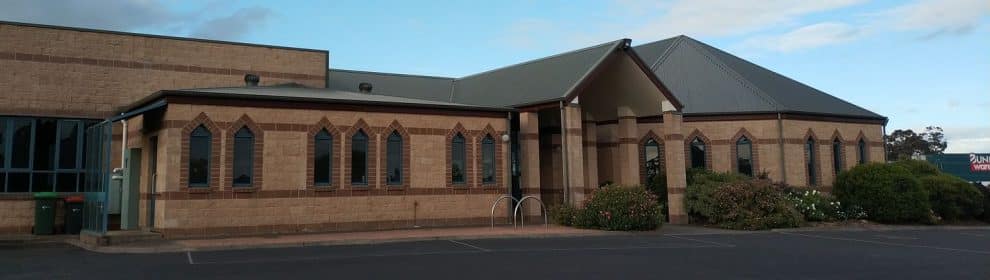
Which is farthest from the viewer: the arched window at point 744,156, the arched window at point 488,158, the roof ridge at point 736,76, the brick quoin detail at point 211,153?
the roof ridge at point 736,76

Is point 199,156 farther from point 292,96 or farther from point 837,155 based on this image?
point 837,155

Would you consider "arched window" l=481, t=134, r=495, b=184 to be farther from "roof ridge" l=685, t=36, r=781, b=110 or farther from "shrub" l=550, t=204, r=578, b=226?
"roof ridge" l=685, t=36, r=781, b=110

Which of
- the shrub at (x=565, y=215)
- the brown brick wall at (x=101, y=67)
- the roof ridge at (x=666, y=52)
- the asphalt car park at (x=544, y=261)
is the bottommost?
the asphalt car park at (x=544, y=261)

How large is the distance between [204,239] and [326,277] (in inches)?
276

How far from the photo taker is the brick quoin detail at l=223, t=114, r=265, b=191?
56.0 feet

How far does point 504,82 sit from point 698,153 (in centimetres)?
805

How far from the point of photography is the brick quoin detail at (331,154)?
1814cm

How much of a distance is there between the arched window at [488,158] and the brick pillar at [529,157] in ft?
3.70

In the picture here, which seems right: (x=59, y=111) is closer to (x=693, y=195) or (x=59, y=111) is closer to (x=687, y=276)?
(x=687, y=276)

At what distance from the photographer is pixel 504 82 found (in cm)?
2569

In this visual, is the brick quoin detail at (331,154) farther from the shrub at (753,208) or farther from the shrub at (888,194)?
the shrub at (888,194)

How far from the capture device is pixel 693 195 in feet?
75.9

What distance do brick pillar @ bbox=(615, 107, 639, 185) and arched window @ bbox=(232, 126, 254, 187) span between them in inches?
516

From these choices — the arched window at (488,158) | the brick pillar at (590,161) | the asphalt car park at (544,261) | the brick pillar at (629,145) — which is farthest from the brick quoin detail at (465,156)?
the brick pillar at (629,145)
